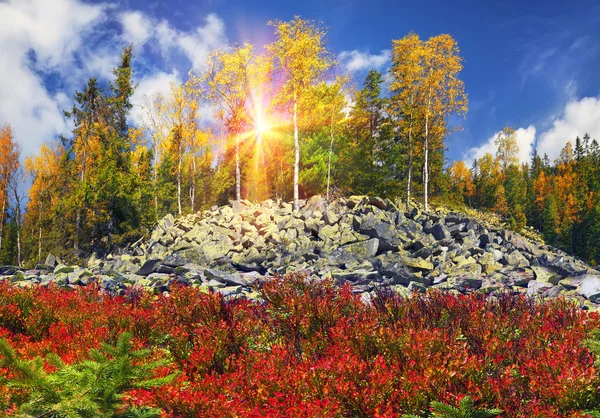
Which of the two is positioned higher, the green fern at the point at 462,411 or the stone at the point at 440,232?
the stone at the point at 440,232

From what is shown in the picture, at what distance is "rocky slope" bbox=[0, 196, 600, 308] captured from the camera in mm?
11055

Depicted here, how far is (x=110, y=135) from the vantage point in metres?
24.4

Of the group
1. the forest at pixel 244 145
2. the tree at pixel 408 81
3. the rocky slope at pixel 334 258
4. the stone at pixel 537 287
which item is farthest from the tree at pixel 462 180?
the stone at pixel 537 287

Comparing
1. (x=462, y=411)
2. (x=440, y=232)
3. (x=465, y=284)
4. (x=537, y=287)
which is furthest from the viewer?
(x=440, y=232)

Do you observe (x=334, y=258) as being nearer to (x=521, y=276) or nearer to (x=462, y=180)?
(x=521, y=276)

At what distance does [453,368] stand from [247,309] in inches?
121

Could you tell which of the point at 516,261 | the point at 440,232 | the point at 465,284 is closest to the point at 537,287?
the point at 465,284

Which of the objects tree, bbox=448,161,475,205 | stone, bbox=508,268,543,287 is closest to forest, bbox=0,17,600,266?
stone, bbox=508,268,543,287

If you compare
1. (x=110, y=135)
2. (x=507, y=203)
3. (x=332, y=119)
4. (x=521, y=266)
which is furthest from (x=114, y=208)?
(x=507, y=203)

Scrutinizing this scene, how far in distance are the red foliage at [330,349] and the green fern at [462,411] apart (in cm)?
16

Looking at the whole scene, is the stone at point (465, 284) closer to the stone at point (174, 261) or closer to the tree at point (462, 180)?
the stone at point (174, 261)

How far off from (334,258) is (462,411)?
11.0m

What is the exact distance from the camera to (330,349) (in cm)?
396

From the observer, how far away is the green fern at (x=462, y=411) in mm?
2754
